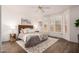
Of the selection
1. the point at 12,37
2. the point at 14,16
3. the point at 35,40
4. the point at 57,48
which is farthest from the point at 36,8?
the point at 57,48

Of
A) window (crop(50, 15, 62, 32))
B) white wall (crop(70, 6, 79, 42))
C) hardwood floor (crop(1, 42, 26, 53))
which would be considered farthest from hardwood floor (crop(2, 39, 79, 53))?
window (crop(50, 15, 62, 32))

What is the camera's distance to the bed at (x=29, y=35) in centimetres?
187

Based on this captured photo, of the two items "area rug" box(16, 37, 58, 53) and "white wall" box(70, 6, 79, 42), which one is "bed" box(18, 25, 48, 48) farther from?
"white wall" box(70, 6, 79, 42)

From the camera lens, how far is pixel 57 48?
74.5 inches

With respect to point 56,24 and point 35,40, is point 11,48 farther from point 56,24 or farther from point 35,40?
point 56,24

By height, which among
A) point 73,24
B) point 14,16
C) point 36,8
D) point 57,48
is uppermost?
point 36,8

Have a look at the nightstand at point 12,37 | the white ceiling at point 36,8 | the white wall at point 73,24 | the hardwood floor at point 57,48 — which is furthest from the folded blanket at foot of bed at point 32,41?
the white wall at point 73,24

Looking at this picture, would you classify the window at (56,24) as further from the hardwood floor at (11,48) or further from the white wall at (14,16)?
the hardwood floor at (11,48)

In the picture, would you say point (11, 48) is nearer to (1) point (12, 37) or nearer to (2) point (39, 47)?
(1) point (12, 37)

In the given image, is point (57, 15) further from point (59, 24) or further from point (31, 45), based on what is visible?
point (31, 45)

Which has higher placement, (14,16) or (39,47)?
(14,16)

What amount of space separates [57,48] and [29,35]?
25.5 inches

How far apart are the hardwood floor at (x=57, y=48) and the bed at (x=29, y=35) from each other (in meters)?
0.19
